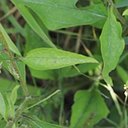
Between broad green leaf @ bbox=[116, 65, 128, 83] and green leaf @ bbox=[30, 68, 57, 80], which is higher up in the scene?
green leaf @ bbox=[30, 68, 57, 80]

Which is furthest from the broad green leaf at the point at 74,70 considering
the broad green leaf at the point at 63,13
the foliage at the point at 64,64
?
the broad green leaf at the point at 63,13

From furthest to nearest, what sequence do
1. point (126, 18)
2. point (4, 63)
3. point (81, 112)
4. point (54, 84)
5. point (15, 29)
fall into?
point (15, 29)
point (54, 84)
point (81, 112)
point (126, 18)
point (4, 63)

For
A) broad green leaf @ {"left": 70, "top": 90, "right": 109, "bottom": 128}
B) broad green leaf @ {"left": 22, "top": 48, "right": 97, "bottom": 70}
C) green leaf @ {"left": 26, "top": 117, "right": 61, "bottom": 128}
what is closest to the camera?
broad green leaf @ {"left": 22, "top": 48, "right": 97, "bottom": 70}

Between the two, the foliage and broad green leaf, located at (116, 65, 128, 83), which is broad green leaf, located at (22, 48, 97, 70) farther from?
broad green leaf, located at (116, 65, 128, 83)

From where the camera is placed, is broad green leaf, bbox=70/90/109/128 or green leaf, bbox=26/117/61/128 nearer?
green leaf, bbox=26/117/61/128

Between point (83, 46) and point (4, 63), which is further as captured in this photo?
point (83, 46)

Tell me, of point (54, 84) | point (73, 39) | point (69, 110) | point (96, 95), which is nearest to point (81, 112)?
point (96, 95)

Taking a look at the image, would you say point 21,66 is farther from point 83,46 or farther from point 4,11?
point 4,11

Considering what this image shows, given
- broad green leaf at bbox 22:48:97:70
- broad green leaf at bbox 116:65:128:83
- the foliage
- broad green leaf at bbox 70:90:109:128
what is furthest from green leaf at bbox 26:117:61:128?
broad green leaf at bbox 116:65:128:83

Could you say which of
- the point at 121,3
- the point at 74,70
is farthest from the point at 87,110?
the point at 121,3
